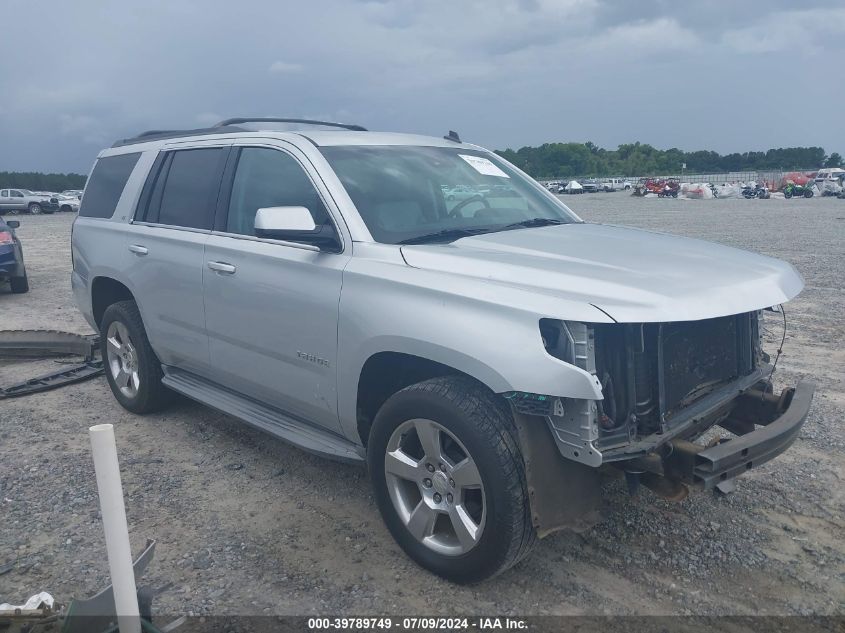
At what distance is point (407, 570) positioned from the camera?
132 inches

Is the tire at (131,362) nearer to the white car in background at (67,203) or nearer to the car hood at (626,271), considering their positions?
the car hood at (626,271)

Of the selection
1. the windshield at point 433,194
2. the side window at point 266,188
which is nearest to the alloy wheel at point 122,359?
the side window at point 266,188

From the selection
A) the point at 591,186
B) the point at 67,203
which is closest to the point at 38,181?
the point at 67,203

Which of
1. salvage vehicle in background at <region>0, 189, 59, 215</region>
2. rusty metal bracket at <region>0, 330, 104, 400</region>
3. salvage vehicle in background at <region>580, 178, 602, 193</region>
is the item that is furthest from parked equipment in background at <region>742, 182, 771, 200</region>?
rusty metal bracket at <region>0, 330, 104, 400</region>

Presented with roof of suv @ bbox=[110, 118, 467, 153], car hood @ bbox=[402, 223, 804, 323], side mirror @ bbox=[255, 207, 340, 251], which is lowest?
car hood @ bbox=[402, 223, 804, 323]

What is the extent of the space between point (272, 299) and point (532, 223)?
1528 millimetres

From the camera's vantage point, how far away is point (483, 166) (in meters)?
4.64

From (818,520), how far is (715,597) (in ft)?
3.24

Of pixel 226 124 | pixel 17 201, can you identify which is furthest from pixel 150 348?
pixel 17 201

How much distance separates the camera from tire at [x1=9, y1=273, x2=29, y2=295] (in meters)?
11.7

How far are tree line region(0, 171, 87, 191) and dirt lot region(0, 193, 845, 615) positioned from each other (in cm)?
7692

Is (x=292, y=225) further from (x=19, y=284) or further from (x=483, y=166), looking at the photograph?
(x=19, y=284)

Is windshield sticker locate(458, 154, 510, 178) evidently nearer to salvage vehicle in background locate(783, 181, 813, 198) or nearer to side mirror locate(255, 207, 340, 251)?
side mirror locate(255, 207, 340, 251)

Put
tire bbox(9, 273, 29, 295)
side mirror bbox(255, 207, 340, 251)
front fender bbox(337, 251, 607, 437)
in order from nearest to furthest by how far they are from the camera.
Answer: front fender bbox(337, 251, 607, 437) → side mirror bbox(255, 207, 340, 251) → tire bbox(9, 273, 29, 295)
